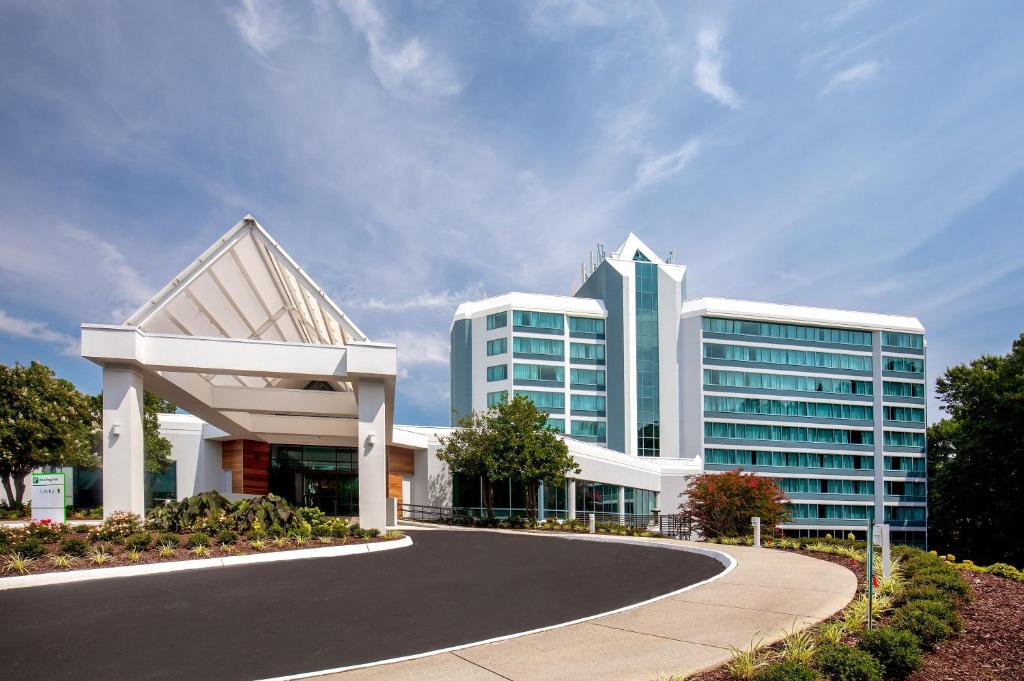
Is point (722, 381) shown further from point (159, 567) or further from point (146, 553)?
point (159, 567)

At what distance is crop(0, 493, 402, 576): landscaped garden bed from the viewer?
1442 cm

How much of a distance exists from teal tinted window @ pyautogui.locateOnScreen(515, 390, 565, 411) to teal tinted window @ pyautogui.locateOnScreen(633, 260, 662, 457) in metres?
7.30

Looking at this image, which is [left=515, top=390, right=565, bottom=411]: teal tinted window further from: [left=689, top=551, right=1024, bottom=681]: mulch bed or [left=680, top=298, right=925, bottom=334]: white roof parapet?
[left=689, top=551, right=1024, bottom=681]: mulch bed

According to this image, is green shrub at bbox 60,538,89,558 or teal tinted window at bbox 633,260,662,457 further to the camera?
teal tinted window at bbox 633,260,662,457

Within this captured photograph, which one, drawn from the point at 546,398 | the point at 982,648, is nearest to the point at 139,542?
the point at 982,648

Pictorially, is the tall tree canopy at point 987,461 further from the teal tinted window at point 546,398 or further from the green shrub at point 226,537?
the green shrub at point 226,537

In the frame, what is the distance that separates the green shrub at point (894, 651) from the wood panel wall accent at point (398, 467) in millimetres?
35933

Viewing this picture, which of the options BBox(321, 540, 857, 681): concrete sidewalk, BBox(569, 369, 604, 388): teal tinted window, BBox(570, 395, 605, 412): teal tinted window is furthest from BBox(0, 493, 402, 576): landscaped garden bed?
BBox(569, 369, 604, 388): teal tinted window

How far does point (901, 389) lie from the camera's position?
7812 cm

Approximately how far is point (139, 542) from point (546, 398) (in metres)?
53.0

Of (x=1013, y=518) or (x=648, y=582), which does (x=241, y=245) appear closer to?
(x=648, y=582)

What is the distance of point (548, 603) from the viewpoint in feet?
35.6

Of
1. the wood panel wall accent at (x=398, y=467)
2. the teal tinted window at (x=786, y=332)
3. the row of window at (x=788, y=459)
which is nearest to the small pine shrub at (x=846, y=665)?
the wood panel wall accent at (x=398, y=467)

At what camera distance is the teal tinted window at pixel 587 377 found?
6925 centimetres
